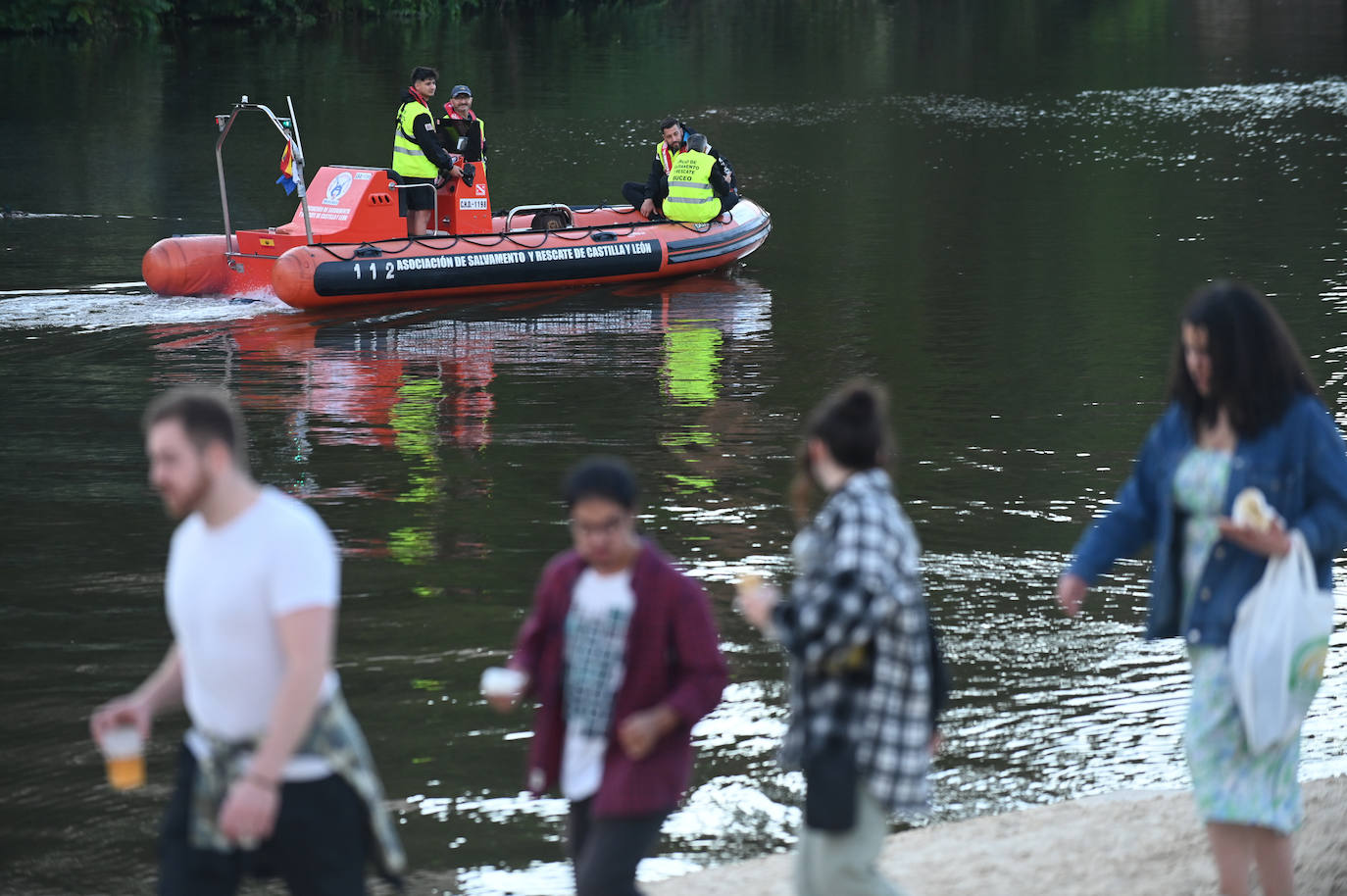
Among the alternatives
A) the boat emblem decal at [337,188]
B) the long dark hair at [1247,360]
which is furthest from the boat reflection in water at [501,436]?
the long dark hair at [1247,360]

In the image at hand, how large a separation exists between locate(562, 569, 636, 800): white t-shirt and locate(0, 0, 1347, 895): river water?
1669 mm

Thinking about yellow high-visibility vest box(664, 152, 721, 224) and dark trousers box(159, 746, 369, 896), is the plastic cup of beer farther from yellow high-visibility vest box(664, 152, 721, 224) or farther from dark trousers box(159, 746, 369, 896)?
yellow high-visibility vest box(664, 152, 721, 224)

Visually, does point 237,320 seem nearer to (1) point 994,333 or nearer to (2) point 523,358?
(2) point 523,358

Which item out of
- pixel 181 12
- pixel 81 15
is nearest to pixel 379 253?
pixel 81 15

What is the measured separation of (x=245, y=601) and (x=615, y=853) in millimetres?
1012

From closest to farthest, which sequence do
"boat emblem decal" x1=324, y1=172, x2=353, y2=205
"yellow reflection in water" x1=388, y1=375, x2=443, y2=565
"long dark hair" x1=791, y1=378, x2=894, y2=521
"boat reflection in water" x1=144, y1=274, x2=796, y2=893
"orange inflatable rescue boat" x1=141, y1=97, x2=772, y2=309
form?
1. "long dark hair" x1=791, y1=378, x2=894, y2=521
2. "boat reflection in water" x1=144, y1=274, x2=796, y2=893
3. "yellow reflection in water" x1=388, y1=375, x2=443, y2=565
4. "orange inflatable rescue boat" x1=141, y1=97, x2=772, y2=309
5. "boat emblem decal" x1=324, y1=172, x2=353, y2=205

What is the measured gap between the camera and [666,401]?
516 inches

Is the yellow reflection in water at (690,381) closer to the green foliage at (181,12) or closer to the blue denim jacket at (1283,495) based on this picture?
the blue denim jacket at (1283,495)

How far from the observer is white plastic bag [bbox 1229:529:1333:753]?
398 centimetres

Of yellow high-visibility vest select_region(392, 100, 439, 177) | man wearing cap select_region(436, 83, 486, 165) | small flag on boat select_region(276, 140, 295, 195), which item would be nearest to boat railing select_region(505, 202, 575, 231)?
man wearing cap select_region(436, 83, 486, 165)

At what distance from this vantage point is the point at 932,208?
23797 mm

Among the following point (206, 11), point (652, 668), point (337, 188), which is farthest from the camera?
point (206, 11)

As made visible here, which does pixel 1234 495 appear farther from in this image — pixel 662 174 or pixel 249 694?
pixel 662 174

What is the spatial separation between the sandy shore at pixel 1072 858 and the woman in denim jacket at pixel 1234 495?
657 mm
